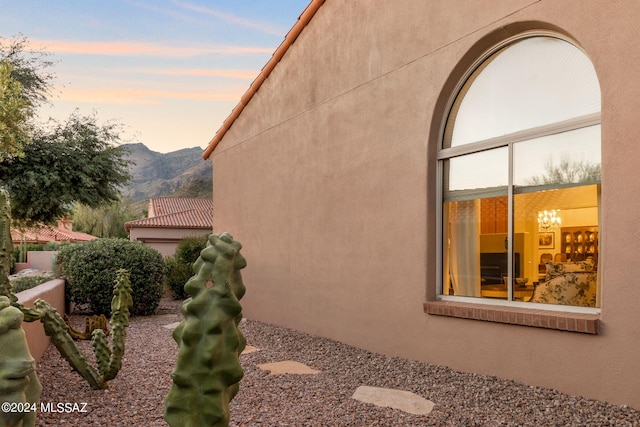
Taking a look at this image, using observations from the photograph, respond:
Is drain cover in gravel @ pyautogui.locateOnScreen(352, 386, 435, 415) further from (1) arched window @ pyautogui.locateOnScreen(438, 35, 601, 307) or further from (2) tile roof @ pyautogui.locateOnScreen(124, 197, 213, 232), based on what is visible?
(2) tile roof @ pyautogui.locateOnScreen(124, 197, 213, 232)

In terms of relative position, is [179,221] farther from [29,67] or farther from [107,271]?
[107,271]

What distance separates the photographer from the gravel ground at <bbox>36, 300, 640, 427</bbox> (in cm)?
429

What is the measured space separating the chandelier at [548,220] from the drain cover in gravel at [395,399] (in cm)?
212

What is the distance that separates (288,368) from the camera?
6449 millimetres

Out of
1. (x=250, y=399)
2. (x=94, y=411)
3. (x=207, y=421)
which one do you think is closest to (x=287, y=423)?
(x=250, y=399)

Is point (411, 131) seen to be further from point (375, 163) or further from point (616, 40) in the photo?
point (616, 40)

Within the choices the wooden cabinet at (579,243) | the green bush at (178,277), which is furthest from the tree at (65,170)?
the wooden cabinet at (579,243)

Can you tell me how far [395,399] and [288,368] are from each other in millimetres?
1844

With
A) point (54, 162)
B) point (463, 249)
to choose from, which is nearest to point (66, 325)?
point (463, 249)

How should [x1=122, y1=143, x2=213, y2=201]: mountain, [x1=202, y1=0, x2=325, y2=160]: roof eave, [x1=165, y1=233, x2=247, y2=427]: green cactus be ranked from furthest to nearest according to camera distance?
[x1=122, y1=143, x2=213, y2=201]: mountain, [x1=202, y1=0, x2=325, y2=160]: roof eave, [x1=165, y1=233, x2=247, y2=427]: green cactus

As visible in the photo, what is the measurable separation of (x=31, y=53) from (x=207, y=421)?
24.5m

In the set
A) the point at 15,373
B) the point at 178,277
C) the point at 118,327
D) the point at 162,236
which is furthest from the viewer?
the point at 162,236

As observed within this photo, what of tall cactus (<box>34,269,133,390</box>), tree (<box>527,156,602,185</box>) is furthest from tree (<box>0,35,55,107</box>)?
tree (<box>527,156,602,185</box>)

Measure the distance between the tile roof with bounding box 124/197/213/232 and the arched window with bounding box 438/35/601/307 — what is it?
25.5 metres
